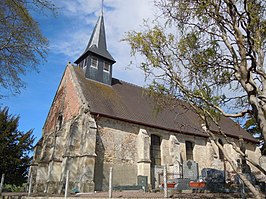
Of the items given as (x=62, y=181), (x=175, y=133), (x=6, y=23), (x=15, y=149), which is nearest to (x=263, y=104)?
(x=6, y=23)

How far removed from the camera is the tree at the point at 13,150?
62.4 ft

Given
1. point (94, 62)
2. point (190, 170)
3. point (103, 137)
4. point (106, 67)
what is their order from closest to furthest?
1. point (190, 170)
2. point (103, 137)
3. point (94, 62)
4. point (106, 67)

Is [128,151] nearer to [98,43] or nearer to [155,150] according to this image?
[155,150]

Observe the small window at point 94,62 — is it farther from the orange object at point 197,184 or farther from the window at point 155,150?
the orange object at point 197,184

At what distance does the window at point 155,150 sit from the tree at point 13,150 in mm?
10991

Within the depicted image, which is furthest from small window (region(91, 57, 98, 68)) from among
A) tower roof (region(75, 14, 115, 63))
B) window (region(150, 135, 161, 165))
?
window (region(150, 135, 161, 165))

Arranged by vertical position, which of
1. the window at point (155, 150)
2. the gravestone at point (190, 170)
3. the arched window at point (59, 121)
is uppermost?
the arched window at point (59, 121)

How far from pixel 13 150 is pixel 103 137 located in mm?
9838

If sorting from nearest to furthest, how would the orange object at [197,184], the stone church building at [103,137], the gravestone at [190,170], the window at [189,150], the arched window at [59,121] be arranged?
the orange object at [197,184] < the stone church building at [103,137] < the gravestone at [190,170] < the arched window at [59,121] < the window at [189,150]

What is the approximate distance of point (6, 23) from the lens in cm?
784

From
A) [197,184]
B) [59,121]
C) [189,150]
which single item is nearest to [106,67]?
[59,121]

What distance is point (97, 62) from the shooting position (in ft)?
64.2

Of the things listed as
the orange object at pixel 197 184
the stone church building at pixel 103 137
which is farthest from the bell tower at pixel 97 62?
the orange object at pixel 197 184

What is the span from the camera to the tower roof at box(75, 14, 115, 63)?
19688mm
